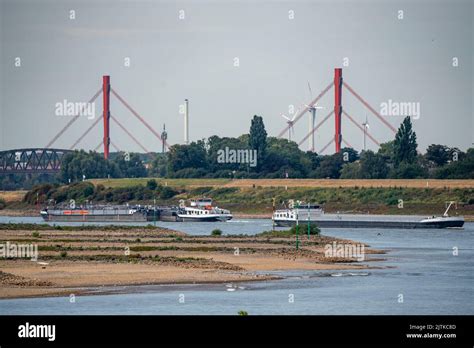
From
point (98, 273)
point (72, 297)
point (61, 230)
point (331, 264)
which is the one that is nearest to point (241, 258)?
point (331, 264)

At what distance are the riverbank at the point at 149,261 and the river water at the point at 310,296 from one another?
7.64 ft

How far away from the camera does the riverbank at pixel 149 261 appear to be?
6869cm

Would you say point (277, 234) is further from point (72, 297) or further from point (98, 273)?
point (72, 297)

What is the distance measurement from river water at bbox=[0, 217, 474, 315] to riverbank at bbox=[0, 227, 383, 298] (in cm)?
233

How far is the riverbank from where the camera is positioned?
68.7 m

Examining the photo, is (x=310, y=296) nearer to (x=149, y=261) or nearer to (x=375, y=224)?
(x=149, y=261)

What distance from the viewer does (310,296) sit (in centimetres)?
6444

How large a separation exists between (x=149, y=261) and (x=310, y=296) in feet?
63.4

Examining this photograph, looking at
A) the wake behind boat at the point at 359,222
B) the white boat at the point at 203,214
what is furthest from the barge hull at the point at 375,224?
the white boat at the point at 203,214

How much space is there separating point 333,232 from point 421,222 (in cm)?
1158
